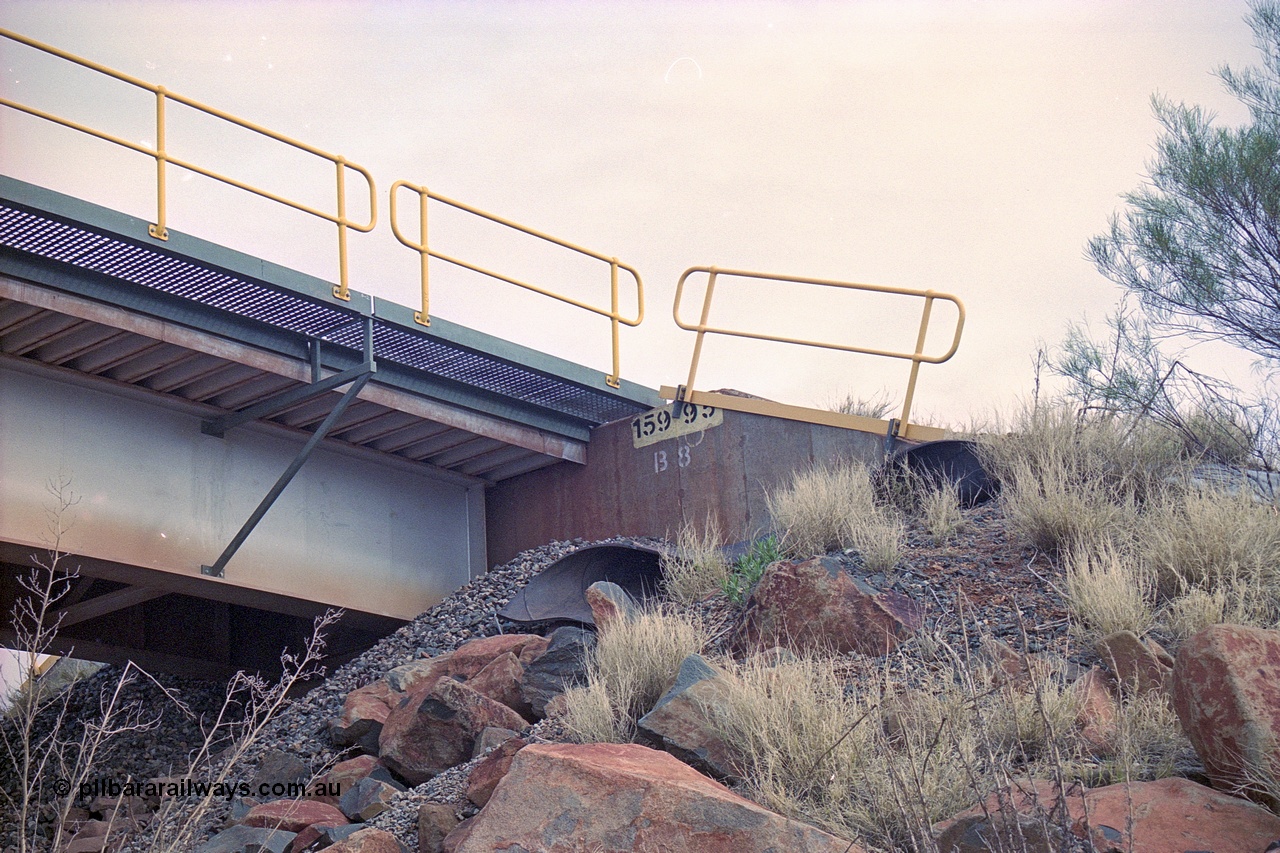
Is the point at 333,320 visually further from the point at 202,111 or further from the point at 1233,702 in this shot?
the point at 1233,702

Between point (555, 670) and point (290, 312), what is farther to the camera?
point (290, 312)

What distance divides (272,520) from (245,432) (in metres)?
0.88

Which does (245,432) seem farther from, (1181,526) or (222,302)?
(1181,526)

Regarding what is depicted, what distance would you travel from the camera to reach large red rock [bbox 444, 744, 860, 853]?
185 inches

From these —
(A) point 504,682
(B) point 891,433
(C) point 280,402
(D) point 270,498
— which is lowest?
(A) point 504,682

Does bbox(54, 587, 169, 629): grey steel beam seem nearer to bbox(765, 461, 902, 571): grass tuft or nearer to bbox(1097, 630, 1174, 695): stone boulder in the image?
bbox(765, 461, 902, 571): grass tuft

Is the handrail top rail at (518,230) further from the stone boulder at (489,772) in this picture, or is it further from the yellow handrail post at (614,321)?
the stone boulder at (489,772)

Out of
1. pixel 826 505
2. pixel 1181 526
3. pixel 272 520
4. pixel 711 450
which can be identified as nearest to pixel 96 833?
pixel 272 520

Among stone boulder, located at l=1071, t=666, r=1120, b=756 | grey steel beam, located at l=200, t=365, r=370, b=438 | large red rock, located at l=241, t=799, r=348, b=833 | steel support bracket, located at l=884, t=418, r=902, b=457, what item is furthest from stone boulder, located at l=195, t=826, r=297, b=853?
steel support bracket, located at l=884, t=418, r=902, b=457

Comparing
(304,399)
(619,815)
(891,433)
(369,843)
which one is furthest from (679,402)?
(619,815)

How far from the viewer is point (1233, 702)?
4.92 meters

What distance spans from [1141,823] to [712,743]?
197 centimetres

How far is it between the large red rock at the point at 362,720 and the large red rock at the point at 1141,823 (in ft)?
14.9

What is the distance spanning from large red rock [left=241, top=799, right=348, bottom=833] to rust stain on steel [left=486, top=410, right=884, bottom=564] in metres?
5.14
